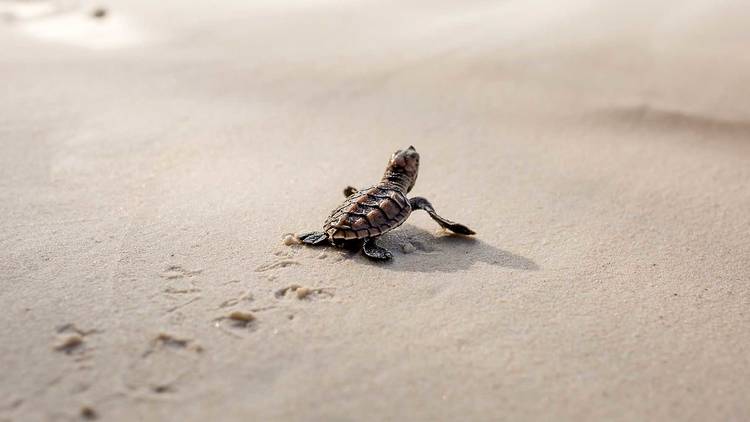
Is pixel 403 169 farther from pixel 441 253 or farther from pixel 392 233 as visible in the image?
pixel 441 253

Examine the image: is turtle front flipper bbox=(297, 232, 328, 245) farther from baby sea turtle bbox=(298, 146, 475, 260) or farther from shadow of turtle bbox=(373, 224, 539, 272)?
shadow of turtle bbox=(373, 224, 539, 272)

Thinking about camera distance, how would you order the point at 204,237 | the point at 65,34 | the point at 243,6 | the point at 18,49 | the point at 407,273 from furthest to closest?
the point at 243,6, the point at 65,34, the point at 18,49, the point at 204,237, the point at 407,273

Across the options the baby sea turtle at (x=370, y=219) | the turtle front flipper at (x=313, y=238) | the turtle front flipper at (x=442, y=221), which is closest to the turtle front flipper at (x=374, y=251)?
the baby sea turtle at (x=370, y=219)

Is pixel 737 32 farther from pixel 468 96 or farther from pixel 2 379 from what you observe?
pixel 2 379

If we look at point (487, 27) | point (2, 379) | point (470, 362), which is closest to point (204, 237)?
point (2, 379)

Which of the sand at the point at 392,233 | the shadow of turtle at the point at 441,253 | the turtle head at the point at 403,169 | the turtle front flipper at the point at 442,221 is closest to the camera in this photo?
the sand at the point at 392,233

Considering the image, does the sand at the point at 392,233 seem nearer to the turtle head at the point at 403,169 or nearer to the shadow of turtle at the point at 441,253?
the shadow of turtle at the point at 441,253

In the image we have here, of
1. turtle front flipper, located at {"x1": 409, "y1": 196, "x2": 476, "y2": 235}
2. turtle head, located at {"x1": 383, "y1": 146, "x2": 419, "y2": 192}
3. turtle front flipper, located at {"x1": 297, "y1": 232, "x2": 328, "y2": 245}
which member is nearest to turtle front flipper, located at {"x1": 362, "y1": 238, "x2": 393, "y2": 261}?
turtle front flipper, located at {"x1": 297, "y1": 232, "x2": 328, "y2": 245}
